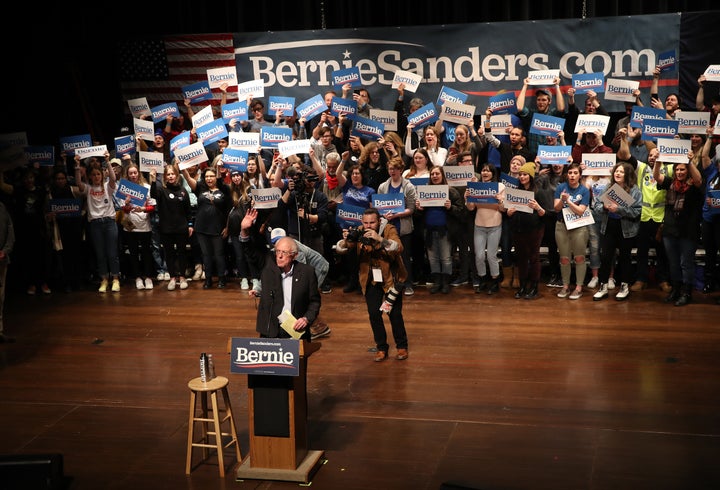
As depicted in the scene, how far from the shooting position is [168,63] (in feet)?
43.0

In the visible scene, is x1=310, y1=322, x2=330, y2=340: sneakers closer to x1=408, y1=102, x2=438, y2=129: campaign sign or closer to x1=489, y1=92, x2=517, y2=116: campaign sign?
x1=408, y1=102, x2=438, y2=129: campaign sign

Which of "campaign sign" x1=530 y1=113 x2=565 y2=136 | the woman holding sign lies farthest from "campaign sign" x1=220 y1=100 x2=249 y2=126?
the woman holding sign

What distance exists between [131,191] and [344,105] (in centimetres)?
298

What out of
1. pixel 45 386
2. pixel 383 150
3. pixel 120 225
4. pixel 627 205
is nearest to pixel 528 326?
pixel 627 205

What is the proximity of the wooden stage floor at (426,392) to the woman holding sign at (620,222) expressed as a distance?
0.98 ft

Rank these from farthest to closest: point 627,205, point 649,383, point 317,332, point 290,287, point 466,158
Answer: point 466,158
point 627,205
point 317,332
point 649,383
point 290,287

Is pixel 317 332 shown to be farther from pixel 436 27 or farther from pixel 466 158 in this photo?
pixel 436 27

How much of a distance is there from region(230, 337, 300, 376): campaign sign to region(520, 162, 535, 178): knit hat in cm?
529

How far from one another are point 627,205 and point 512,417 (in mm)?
3878

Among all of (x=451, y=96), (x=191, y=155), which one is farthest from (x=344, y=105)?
(x=191, y=155)

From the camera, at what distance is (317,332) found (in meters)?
9.38

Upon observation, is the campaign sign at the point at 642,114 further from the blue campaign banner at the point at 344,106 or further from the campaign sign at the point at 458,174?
the blue campaign banner at the point at 344,106

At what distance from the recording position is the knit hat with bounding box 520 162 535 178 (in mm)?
10484

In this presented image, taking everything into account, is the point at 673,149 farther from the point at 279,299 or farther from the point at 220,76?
the point at 220,76
